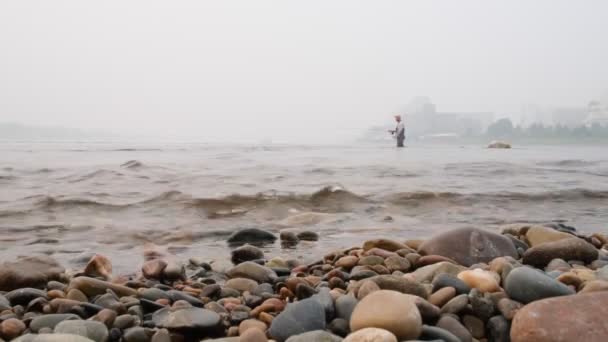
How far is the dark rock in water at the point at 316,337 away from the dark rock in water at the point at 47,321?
94 cm

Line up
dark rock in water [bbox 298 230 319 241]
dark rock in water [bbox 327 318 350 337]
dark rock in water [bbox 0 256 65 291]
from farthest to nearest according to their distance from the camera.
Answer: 1. dark rock in water [bbox 298 230 319 241]
2. dark rock in water [bbox 0 256 65 291]
3. dark rock in water [bbox 327 318 350 337]

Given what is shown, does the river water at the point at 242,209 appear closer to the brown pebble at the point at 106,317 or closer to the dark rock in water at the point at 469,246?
the dark rock in water at the point at 469,246

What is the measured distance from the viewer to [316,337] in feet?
5.10

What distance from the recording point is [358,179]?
893 centimetres

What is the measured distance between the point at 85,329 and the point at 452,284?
1484 mm

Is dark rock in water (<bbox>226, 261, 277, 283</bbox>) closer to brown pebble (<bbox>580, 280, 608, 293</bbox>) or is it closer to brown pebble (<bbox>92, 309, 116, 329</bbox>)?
brown pebble (<bbox>92, 309, 116, 329</bbox>)

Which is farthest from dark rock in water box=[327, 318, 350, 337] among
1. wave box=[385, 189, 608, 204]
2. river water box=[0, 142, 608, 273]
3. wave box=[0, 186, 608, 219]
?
wave box=[385, 189, 608, 204]

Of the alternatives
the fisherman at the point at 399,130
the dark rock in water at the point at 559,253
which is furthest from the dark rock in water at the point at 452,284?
the fisherman at the point at 399,130

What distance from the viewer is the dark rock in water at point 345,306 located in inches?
70.9

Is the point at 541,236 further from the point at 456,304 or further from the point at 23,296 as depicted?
the point at 23,296

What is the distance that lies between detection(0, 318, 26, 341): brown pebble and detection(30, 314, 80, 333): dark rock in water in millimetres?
38

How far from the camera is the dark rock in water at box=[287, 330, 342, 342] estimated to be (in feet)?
A: 5.07

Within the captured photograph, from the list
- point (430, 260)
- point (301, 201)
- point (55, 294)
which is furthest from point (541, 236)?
point (301, 201)

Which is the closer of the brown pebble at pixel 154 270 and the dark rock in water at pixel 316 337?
the dark rock in water at pixel 316 337
